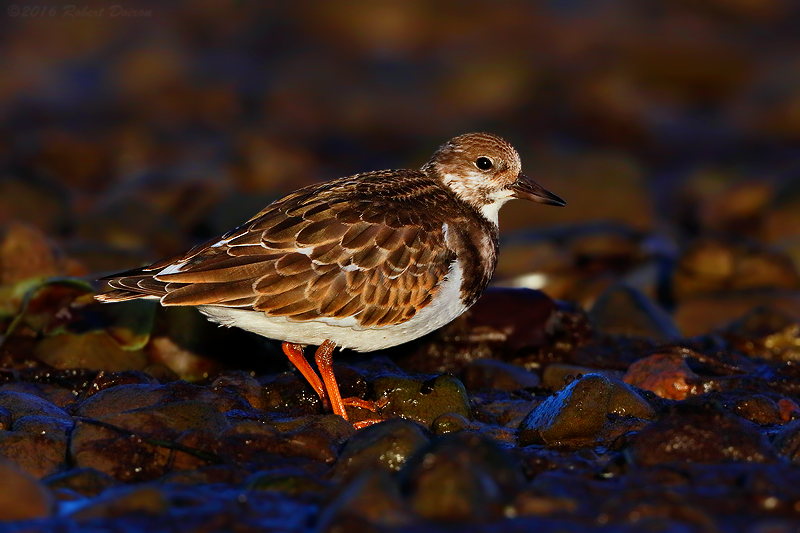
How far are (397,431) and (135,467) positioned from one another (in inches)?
52.3

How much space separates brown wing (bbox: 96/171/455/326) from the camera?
5594mm

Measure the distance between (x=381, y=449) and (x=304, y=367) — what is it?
1.61 m

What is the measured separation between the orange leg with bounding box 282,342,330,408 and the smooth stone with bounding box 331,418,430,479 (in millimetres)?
1270

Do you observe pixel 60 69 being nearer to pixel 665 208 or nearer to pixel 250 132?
pixel 250 132

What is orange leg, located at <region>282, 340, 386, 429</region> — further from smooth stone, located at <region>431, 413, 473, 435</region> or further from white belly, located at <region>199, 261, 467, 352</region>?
smooth stone, located at <region>431, 413, 473, 435</region>

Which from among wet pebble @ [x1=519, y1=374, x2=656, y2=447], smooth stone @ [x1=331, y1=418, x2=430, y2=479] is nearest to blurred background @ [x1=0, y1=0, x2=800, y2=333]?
wet pebble @ [x1=519, y1=374, x2=656, y2=447]

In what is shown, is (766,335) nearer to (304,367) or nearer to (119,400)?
(304,367)

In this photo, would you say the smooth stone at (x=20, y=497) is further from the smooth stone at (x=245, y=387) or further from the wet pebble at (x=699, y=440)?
the wet pebble at (x=699, y=440)

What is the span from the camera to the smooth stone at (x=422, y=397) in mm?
5598

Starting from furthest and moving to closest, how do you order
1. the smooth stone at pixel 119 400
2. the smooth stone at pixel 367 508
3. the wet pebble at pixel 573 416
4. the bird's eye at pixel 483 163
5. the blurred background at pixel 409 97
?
the blurred background at pixel 409 97, the bird's eye at pixel 483 163, the smooth stone at pixel 119 400, the wet pebble at pixel 573 416, the smooth stone at pixel 367 508

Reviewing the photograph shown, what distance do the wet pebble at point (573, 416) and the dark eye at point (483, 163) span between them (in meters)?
1.97

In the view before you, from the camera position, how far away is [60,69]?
601 inches

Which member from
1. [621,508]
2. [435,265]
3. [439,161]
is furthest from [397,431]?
[439,161]

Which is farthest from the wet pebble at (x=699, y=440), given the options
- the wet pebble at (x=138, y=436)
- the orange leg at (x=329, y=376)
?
the wet pebble at (x=138, y=436)
